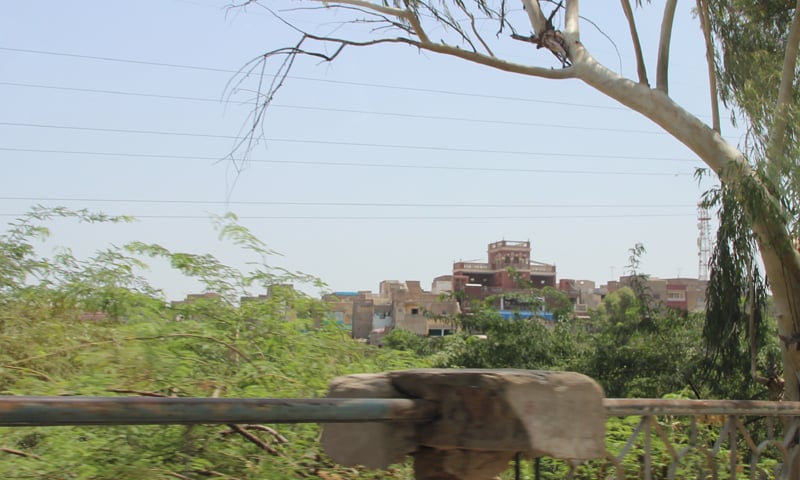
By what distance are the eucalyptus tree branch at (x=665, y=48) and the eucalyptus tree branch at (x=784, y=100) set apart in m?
1.24

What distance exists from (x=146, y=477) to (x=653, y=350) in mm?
11784

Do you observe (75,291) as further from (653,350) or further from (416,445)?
(653,350)

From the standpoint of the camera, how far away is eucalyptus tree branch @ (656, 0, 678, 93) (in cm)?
907

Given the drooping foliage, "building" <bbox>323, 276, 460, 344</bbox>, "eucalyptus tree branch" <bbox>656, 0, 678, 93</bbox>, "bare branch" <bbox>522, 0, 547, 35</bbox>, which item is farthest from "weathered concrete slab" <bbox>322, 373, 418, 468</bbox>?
"building" <bbox>323, 276, 460, 344</bbox>

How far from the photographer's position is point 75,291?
4008 mm

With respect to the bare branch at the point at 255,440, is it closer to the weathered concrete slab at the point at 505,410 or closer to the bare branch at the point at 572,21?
the weathered concrete slab at the point at 505,410

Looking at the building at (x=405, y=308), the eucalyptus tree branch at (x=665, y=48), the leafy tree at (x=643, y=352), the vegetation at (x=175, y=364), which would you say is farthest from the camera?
the building at (x=405, y=308)

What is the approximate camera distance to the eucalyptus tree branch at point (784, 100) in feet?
26.4

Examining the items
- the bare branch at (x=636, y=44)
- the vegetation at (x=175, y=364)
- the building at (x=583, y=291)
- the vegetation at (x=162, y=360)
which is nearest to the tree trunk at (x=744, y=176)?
the bare branch at (x=636, y=44)

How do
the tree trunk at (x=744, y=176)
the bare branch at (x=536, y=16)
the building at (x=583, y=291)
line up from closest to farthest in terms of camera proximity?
the tree trunk at (x=744, y=176), the bare branch at (x=536, y=16), the building at (x=583, y=291)

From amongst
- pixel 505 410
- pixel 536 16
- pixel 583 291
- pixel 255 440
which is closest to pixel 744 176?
pixel 536 16

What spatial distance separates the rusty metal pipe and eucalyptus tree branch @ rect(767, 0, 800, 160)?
7.37 m

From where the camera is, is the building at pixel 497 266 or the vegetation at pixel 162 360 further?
the building at pixel 497 266

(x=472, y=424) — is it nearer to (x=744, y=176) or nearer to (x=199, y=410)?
(x=199, y=410)
